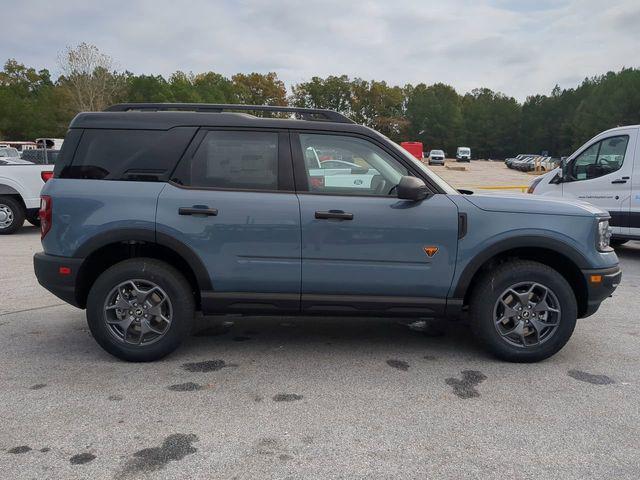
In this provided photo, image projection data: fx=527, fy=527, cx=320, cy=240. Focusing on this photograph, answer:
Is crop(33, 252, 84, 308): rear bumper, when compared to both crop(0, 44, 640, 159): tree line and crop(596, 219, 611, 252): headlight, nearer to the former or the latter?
crop(596, 219, 611, 252): headlight

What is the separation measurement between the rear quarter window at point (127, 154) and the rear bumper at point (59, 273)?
2.11ft

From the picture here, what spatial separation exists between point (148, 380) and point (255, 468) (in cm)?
141

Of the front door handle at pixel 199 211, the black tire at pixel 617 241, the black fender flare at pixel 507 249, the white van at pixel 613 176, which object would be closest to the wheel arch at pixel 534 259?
the black fender flare at pixel 507 249

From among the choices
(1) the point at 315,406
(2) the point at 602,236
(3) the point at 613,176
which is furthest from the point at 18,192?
(3) the point at 613,176

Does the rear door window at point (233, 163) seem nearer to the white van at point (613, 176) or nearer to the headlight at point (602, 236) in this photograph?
the headlight at point (602, 236)

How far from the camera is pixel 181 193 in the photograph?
3955 millimetres

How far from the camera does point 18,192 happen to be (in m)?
10.4

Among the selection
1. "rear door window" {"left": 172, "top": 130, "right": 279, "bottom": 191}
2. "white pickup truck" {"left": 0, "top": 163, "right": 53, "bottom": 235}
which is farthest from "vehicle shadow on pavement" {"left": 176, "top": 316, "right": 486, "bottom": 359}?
"white pickup truck" {"left": 0, "top": 163, "right": 53, "bottom": 235}

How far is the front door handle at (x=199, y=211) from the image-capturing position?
3.90m

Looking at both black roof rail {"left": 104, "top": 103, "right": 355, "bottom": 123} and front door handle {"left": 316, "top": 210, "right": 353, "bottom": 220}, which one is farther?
black roof rail {"left": 104, "top": 103, "right": 355, "bottom": 123}

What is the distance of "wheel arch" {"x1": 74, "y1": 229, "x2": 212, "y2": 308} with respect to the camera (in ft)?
12.9

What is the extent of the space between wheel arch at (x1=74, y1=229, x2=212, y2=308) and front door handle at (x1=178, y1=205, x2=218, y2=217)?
22 centimetres

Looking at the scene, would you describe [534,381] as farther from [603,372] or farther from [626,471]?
[626,471]

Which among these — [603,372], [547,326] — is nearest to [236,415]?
[547,326]
